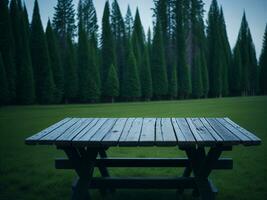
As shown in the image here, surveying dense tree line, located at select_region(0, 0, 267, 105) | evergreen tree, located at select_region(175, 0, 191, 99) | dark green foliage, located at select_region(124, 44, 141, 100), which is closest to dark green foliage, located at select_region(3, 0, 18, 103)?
dense tree line, located at select_region(0, 0, 267, 105)

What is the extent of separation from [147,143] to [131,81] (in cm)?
3650

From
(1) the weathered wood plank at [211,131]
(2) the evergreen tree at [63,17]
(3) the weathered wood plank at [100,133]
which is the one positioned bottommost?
(1) the weathered wood plank at [211,131]

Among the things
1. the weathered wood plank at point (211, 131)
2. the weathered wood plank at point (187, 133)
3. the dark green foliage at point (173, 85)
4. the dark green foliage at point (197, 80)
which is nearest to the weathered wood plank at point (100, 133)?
the weathered wood plank at point (187, 133)

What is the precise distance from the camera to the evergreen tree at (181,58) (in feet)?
143

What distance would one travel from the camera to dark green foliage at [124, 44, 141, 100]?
127 ft

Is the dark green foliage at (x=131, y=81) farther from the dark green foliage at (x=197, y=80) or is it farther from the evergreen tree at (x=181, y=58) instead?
the dark green foliage at (x=197, y=80)

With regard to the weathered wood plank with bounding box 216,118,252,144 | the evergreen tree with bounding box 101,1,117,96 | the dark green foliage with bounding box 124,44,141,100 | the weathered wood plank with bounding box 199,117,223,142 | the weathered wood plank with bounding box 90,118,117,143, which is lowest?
the weathered wood plank with bounding box 216,118,252,144

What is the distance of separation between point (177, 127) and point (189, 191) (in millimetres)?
1453

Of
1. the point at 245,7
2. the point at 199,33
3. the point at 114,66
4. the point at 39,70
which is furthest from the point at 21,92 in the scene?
the point at 245,7

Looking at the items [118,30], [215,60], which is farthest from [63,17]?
[215,60]

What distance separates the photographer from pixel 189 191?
173 inches

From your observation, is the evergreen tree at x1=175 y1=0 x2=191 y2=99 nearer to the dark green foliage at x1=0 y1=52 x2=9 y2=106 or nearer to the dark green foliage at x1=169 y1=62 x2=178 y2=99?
the dark green foliage at x1=169 y1=62 x2=178 y2=99

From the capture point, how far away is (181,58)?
4538 cm

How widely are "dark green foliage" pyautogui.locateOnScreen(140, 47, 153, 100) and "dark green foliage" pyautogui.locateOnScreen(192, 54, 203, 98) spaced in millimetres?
9057
